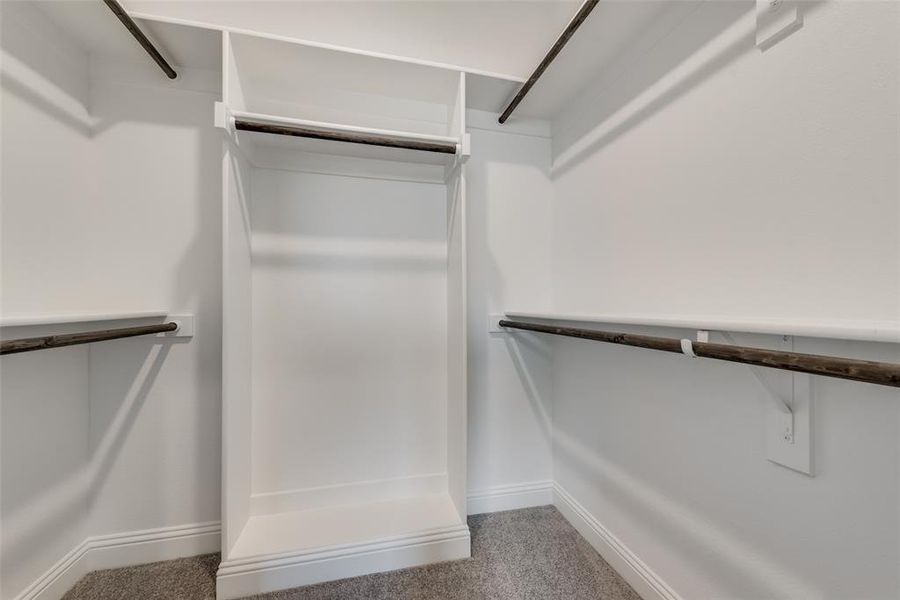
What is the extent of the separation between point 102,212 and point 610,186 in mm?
2013

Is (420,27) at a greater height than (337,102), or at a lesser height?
greater

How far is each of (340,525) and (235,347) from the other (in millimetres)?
837

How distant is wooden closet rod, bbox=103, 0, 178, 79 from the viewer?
1.02m

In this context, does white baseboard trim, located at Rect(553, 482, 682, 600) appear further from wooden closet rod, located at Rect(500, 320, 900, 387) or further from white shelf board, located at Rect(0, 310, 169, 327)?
white shelf board, located at Rect(0, 310, 169, 327)

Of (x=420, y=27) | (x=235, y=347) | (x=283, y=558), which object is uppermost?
(x=420, y=27)

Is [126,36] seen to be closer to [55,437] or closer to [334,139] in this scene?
[334,139]

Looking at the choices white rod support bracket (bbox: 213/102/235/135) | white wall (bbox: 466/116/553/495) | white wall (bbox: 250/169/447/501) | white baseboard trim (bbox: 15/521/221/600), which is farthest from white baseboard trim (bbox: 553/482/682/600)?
white rod support bracket (bbox: 213/102/235/135)

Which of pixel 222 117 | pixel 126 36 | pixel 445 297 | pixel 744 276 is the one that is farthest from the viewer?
pixel 445 297

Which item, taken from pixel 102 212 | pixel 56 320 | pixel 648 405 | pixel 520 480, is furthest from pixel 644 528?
pixel 102 212

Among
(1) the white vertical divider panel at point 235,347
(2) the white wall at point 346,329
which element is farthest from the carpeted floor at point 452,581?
(2) the white wall at point 346,329

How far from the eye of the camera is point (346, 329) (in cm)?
152

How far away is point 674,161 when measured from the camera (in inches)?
42.3

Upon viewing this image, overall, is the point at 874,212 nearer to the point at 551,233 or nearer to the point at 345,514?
the point at 551,233

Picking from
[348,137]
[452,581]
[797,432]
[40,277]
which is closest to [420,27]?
[348,137]
